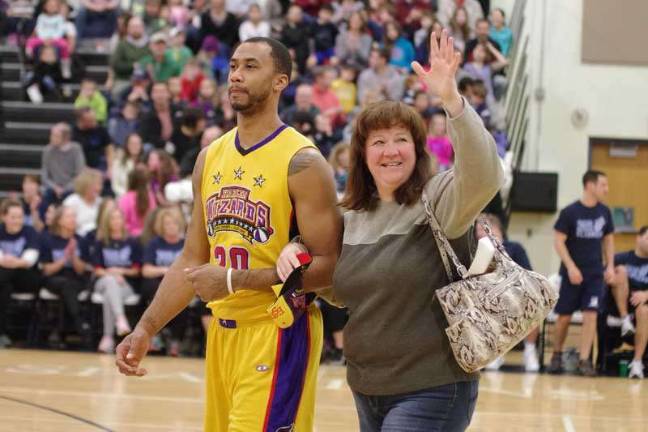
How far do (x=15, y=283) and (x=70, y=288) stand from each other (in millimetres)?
654

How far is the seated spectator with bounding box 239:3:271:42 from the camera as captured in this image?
16359mm

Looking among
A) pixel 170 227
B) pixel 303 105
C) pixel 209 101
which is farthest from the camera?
pixel 209 101

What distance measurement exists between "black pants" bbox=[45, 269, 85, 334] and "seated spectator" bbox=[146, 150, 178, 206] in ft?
4.25

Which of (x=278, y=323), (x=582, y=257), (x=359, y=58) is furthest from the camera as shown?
(x=359, y=58)

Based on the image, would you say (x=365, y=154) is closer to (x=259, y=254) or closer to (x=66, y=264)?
(x=259, y=254)

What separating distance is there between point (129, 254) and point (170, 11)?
624cm

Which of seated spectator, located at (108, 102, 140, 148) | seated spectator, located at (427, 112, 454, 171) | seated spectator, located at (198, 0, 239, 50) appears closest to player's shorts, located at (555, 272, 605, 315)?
seated spectator, located at (427, 112, 454, 171)

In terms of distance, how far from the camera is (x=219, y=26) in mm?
16719

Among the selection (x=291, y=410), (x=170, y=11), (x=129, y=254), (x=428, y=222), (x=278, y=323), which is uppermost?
(x=170, y=11)

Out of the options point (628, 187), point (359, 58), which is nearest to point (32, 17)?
point (359, 58)

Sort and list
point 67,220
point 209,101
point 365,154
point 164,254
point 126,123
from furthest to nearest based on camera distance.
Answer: point 126,123, point 209,101, point 67,220, point 164,254, point 365,154

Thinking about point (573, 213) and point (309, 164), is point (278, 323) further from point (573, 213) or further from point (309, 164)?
point (573, 213)

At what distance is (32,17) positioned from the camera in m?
A: 17.6

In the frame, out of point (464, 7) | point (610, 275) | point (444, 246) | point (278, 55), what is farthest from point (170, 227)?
point (444, 246)
